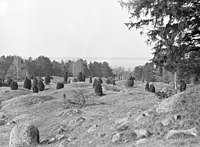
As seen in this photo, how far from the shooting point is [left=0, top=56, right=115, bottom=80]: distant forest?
7943 centimetres

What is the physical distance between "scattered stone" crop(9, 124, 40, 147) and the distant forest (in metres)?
64.5

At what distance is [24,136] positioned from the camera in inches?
514

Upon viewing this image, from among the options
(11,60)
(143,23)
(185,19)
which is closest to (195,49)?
(185,19)

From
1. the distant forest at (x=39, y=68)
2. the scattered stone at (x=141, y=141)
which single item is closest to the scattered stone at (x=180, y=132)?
the scattered stone at (x=141, y=141)

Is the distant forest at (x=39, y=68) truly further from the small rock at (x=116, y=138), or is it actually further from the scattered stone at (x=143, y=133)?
the scattered stone at (x=143, y=133)

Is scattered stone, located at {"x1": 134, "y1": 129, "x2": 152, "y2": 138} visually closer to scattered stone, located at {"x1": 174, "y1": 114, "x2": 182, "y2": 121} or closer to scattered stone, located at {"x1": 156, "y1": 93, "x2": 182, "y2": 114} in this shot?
scattered stone, located at {"x1": 174, "y1": 114, "x2": 182, "y2": 121}

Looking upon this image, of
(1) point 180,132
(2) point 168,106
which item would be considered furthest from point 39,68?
(1) point 180,132

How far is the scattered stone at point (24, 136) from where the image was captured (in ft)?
42.6

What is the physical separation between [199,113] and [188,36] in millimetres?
3592

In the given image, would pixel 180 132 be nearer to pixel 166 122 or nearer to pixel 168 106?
pixel 166 122

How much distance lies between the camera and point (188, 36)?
11148 millimetres

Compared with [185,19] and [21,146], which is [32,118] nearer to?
[21,146]

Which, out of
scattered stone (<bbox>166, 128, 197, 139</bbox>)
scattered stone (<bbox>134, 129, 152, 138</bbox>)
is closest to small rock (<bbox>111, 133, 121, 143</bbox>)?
scattered stone (<bbox>134, 129, 152, 138</bbox>)

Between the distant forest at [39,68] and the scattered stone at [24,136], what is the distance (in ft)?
211
